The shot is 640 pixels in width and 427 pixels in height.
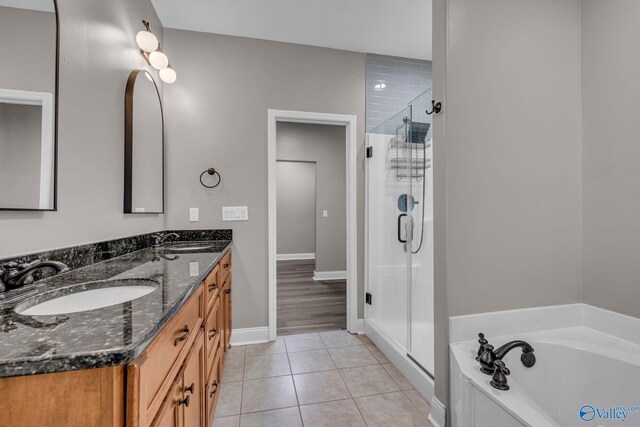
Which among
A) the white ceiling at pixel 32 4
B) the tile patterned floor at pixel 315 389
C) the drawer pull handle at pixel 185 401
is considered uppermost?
the white ceiling at pixel 32 4

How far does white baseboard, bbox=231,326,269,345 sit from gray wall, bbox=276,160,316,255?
3741 mm

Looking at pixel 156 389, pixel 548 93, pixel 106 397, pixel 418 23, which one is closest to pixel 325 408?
pixel 156 389

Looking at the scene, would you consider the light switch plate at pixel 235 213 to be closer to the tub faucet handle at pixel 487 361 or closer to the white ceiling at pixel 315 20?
the white ceiling at pixel 315 20

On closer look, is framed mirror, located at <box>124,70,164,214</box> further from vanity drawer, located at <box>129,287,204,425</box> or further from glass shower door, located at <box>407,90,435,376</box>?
glass shower door, located at <box>407,90,435,376</box>

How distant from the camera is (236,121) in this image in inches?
99.0

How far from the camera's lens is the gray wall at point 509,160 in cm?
144

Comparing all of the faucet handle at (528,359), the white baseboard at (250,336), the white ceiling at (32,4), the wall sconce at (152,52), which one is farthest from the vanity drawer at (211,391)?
the wall sconce at (152,52)

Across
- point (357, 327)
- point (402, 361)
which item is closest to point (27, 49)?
point (402, 361)

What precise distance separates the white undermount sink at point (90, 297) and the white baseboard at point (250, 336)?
164 centimetres

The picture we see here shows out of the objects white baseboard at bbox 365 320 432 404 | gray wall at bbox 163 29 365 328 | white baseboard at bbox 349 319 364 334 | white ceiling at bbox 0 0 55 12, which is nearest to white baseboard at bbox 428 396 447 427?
white baseboard at bbox 365 320 432 404

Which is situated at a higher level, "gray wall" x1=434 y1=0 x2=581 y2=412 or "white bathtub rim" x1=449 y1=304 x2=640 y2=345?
"gray wall" x1=434 y1=0 x2=581 y2=412

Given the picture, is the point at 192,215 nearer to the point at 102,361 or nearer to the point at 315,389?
the point at 315,389

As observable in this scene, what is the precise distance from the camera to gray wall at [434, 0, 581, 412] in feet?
4.71

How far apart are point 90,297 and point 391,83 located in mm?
2931
